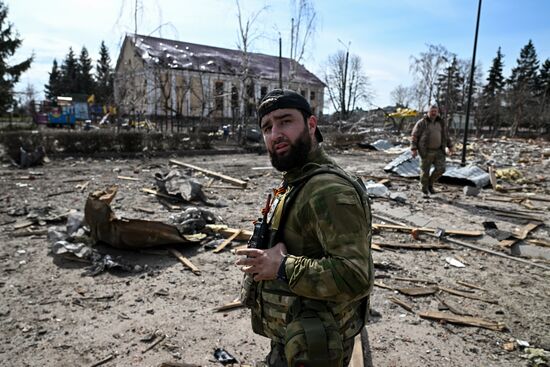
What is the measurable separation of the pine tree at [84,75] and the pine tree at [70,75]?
469mm

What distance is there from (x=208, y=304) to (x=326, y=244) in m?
2.96

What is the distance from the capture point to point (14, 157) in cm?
1278

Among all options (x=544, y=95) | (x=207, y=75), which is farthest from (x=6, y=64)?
(x=544, y=95)

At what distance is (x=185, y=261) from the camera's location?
193 inches

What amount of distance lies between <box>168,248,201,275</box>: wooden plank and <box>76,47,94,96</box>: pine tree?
2282 inches

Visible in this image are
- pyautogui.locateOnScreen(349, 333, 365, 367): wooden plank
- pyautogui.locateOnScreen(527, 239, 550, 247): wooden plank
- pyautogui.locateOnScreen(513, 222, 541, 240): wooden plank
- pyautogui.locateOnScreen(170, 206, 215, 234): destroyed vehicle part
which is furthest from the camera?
pyautogui.locateOnScreen(513, 222, 541, 240): wooden plank

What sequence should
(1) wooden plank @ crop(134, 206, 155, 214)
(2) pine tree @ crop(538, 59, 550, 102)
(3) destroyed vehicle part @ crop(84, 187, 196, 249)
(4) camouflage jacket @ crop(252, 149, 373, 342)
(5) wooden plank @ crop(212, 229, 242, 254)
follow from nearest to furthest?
1. (4) camouflage jacket @ crop(252, 149, 373, 342)
2. (3) destroyed vehicle part @ crop(84, 187, 196, 249)
3. (5) wooden plank @ crop(212, 229, 242, 254)
4. (1) wooden plank @ crop(134, 206, 155, 214)
5. (2) pine tree @ crop(538, 59, 550, 102)

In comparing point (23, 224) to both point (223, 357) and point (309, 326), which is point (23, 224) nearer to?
point (223, 357)

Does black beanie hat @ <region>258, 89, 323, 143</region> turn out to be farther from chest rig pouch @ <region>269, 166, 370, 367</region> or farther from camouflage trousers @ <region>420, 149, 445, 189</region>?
camouflage trousers @ <region>420, 149, 445, 189</region>

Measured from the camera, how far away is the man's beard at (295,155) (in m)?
1.50

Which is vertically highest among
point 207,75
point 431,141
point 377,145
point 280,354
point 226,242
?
point 207,75

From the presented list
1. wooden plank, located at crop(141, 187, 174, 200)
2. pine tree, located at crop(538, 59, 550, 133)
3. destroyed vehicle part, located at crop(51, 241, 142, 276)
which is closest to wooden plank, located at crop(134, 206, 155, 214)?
wooden plank, located at crop(141, 187, 174, 200)

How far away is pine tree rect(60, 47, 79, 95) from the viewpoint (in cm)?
5541

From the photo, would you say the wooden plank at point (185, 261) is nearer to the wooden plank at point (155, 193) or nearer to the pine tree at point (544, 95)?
the wooden plank at point (155, 193)
